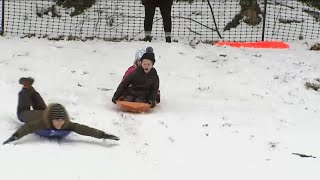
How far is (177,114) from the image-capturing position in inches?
271

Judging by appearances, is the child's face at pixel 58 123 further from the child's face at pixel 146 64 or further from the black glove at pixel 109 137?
the child's face at pixel 146 64

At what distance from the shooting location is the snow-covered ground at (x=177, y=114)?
536cm

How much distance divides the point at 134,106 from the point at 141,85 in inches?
15.0

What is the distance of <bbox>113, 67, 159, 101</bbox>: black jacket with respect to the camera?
22.8ft

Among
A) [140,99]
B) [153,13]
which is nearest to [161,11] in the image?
[153,13]

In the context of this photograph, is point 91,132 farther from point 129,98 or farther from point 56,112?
point 129,98

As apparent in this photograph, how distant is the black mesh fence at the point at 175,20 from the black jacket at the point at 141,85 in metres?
3.63

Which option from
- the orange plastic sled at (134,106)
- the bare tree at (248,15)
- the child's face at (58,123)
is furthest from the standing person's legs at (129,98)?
the bare tree at (248,15)

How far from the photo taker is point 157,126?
6375mm

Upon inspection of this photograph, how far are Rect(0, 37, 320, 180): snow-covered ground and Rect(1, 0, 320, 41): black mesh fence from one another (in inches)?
49.0

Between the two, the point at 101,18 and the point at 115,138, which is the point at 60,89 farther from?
the point at 101,18

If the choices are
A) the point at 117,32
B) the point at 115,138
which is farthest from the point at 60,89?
the point at 117,32

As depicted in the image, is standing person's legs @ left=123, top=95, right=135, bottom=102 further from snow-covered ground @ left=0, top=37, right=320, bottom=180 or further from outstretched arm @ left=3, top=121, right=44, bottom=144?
outstretched arm @ left=3, top=121, right=44, bottom=144

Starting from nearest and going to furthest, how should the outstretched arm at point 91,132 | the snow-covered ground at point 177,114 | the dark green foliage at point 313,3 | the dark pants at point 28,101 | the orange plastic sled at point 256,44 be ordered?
the snow-covered ground at point 177,114 < the outstretched arm at point 91,132 < the dark pants at point 28,101 < the orange plastic sled at point 256,44 < the dark green foliage at point 313,3
